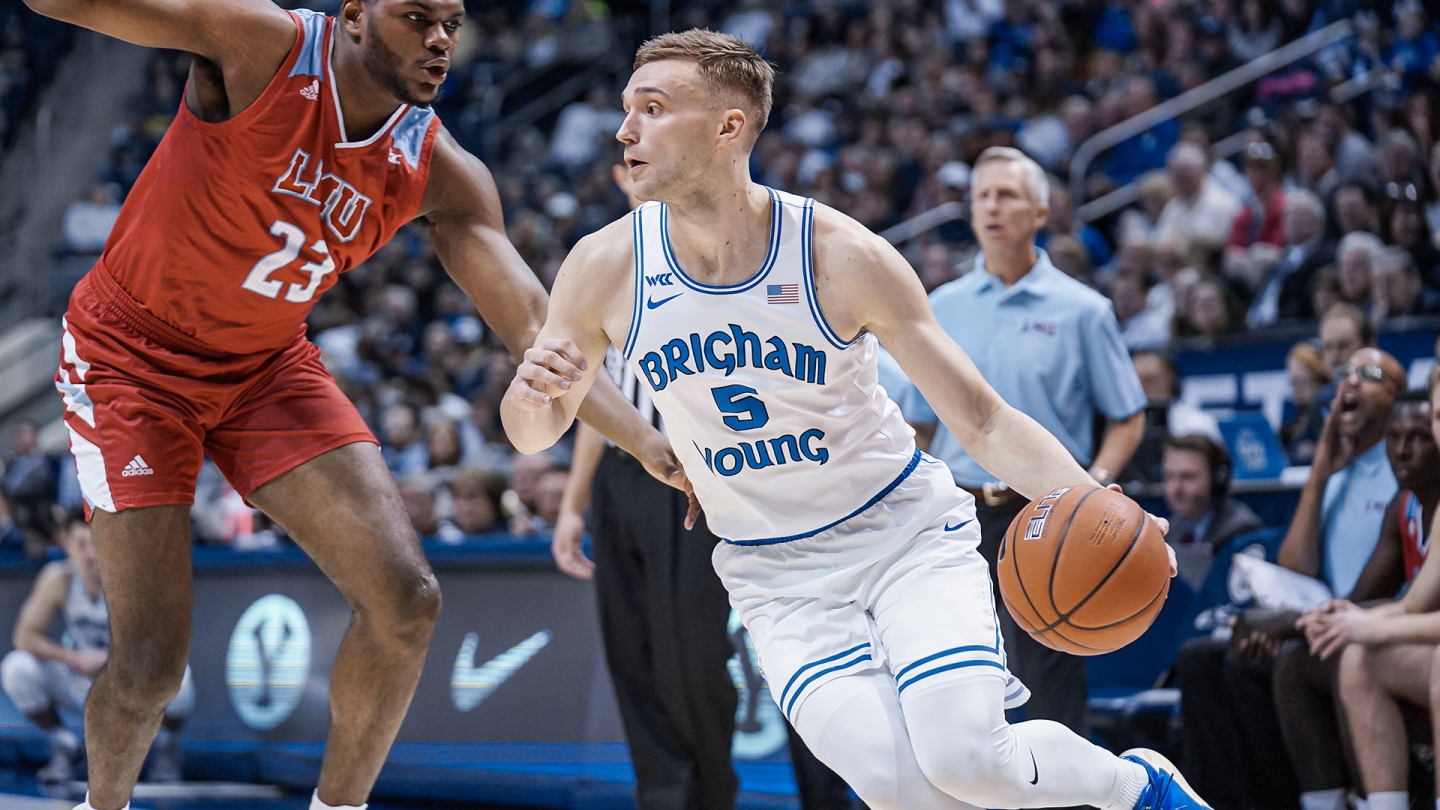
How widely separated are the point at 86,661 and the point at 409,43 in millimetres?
5193

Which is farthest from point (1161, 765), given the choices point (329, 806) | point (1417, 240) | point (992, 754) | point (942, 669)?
point (1417, 240)

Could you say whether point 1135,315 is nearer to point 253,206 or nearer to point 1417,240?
point 1417,240

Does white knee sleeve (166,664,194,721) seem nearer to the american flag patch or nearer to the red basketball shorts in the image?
the red basketball shorts

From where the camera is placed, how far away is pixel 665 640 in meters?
4.80

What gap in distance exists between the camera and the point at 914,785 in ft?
10.5

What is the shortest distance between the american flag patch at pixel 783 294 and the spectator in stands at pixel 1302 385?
4118 millimetres

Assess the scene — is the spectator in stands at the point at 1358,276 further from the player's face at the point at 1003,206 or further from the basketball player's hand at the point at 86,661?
the basketball player's hand at the point at 86,661

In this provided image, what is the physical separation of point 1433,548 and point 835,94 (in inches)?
432

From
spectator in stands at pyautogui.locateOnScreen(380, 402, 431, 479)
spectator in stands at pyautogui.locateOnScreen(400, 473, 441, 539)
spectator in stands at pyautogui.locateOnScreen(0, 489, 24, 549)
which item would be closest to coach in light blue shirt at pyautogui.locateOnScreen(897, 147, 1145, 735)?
spectator in stands at pyautogui.locateOnScreen(400, 473, 441, 539)

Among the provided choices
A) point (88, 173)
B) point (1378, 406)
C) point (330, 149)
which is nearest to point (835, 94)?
point (88, 173)

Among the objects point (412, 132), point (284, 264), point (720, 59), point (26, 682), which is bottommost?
point (26, 682)

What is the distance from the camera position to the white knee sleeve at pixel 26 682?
7734 mm

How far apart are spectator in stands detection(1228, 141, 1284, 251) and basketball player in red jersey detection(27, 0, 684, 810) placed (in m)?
6.99

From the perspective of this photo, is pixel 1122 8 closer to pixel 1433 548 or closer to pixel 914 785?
pixel 1433 548
